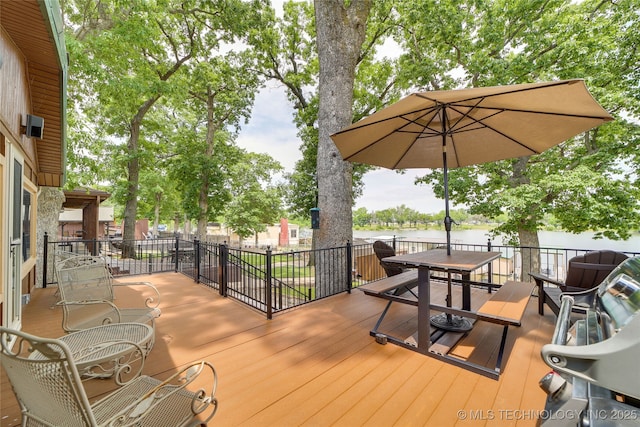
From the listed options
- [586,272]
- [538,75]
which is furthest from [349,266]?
[538,75]

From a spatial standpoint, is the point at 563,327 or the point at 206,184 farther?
the point at 206,184

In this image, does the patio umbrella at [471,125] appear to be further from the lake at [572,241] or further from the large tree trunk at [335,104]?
the large tree trunk at [335,104]

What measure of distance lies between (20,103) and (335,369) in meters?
5.05

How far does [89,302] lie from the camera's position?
2713 mm

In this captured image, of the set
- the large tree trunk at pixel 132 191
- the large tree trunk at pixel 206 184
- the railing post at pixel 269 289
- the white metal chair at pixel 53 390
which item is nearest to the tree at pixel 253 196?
the large tree trunk at pixel 206 184

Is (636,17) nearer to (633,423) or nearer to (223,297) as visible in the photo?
(633,423)

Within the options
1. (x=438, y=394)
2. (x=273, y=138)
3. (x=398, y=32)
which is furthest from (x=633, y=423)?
(x=273, y=138)

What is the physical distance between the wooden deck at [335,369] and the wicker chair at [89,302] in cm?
50

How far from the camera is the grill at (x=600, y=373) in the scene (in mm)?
849

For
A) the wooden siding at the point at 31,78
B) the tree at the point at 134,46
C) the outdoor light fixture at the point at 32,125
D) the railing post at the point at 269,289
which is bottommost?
the railing post at the point at 269,289

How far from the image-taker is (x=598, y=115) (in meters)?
2.54

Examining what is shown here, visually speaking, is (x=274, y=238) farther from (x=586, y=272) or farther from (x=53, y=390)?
(x=53, y=390)

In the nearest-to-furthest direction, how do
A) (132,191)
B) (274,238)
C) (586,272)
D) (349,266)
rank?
(586,272)
(349,266)
(132,191)
(274,238)

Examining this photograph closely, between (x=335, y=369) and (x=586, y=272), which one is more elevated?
(x=586, y=272)
